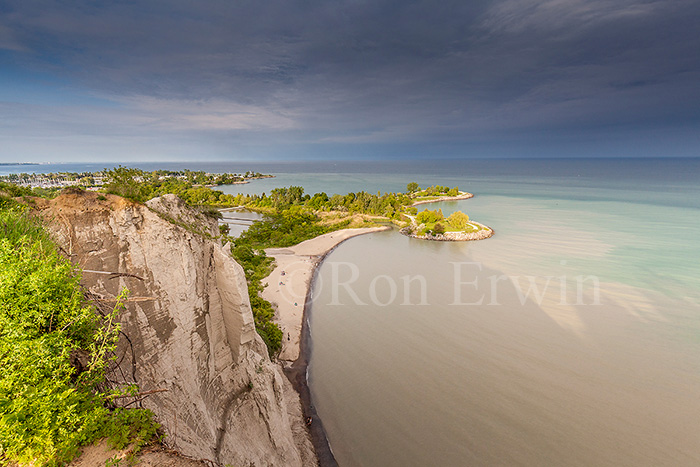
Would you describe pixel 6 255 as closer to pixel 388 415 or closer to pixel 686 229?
pixel 388 415

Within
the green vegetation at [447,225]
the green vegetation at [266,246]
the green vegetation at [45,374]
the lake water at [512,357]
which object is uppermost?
the green vegetation at [45,374]

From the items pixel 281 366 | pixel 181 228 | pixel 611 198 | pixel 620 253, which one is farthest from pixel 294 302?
pixel 611 198

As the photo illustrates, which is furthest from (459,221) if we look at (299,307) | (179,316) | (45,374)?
(45,374)

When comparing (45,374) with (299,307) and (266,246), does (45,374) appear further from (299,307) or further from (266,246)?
(266,246)

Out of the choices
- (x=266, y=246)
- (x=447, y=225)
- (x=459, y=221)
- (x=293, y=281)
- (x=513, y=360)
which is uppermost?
(x=459, y=221)

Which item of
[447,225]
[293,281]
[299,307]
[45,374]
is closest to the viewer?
[45,374]

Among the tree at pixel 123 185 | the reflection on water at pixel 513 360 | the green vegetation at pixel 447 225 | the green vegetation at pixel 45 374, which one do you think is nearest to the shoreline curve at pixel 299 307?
the reflection on water at pixel 513 360

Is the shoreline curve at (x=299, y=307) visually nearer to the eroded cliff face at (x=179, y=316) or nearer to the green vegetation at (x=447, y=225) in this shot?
the eroded cliff face at (x=179, y=316)
